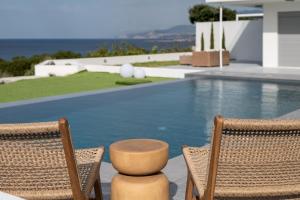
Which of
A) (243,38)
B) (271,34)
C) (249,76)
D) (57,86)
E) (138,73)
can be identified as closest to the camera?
(57,86)

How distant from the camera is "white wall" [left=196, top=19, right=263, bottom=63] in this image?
25.6m

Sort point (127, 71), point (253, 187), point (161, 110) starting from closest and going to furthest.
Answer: point (253, 187)
point (161, 110)
point (127, 71)

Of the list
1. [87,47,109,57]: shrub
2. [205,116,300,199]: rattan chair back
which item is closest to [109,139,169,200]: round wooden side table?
[205,116,300,199]: rattan chair back

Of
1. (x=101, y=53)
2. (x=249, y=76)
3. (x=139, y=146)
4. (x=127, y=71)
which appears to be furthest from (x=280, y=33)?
(x=139, y=146)

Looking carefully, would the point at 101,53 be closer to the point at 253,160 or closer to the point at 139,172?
the point at 139,172

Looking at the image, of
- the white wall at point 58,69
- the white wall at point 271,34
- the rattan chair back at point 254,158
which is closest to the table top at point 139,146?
the rattan chair back at point 254,158

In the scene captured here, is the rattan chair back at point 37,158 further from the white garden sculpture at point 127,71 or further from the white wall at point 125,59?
the white wall at point 125,59

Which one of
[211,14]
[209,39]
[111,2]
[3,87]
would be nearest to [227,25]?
[209,39]

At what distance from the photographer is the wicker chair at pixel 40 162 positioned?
2807mm

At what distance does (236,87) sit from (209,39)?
12.2m

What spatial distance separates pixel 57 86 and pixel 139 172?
13.9 metres

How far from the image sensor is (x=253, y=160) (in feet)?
9.91

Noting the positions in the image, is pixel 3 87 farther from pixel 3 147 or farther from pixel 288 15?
pixel 3 147

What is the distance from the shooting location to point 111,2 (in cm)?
8306
